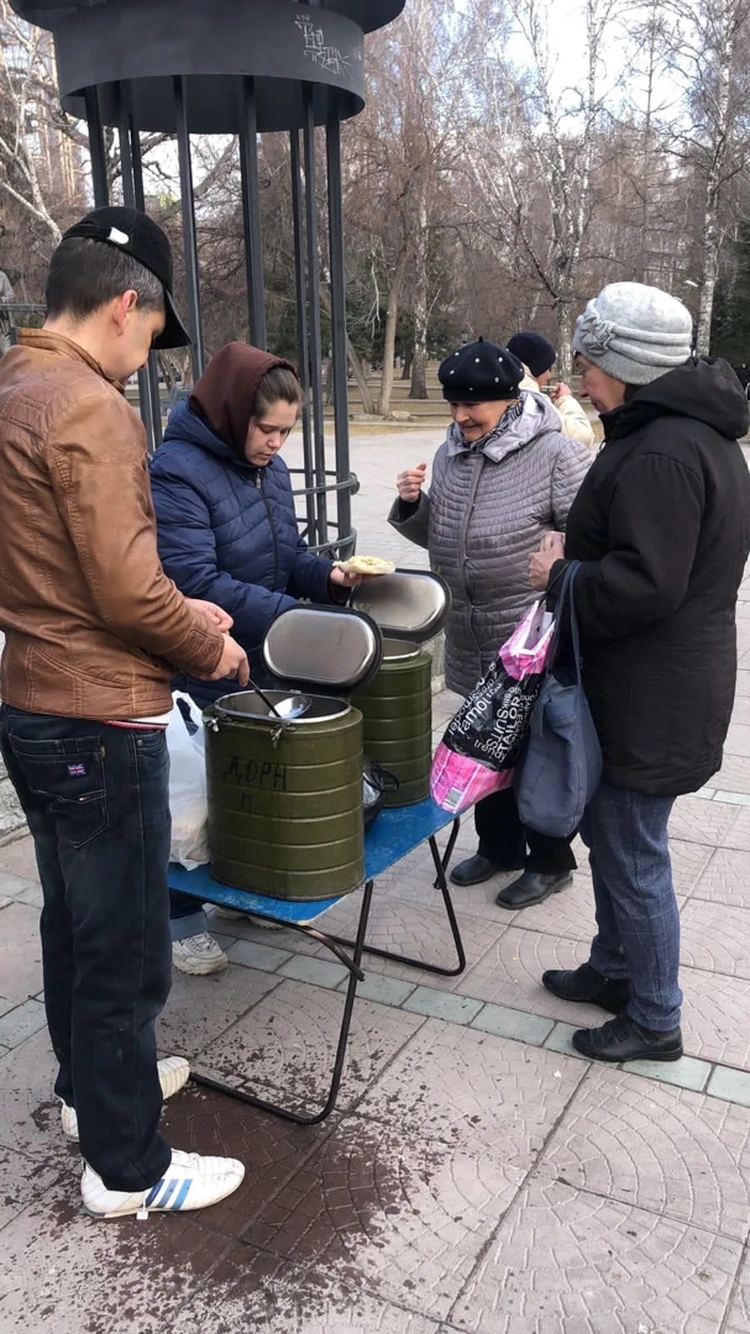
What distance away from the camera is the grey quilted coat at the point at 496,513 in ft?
10.3

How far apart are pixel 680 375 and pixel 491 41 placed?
87.3ft

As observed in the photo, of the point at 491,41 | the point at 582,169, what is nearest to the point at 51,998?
the point at 582,169

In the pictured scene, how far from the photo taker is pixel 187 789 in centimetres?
260

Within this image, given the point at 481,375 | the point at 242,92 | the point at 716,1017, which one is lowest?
the point at 716,1017

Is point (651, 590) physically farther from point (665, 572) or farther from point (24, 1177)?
point (24, 1177)

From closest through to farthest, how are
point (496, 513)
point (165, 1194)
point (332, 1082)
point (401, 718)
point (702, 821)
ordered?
point (165, 1194) → point (332, 1082) → point (401, 718) → point (496, 513) → point (702, 821)

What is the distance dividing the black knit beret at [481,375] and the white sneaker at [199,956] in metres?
1.75

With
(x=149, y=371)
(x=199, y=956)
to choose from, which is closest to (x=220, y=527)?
(x=199, y=956)

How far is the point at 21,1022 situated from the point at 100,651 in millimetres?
1513

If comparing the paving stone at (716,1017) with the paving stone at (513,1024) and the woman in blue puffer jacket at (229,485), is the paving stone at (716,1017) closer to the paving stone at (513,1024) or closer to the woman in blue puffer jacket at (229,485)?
the paving stone at (513,1024)

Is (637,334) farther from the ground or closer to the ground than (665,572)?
farther from the ground

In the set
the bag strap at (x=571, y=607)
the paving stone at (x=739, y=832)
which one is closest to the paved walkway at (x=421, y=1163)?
the paving stone at (x=739, y=832)

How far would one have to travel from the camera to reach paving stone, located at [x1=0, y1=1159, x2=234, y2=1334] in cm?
197

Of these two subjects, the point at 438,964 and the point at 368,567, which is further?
the point at 438,964
